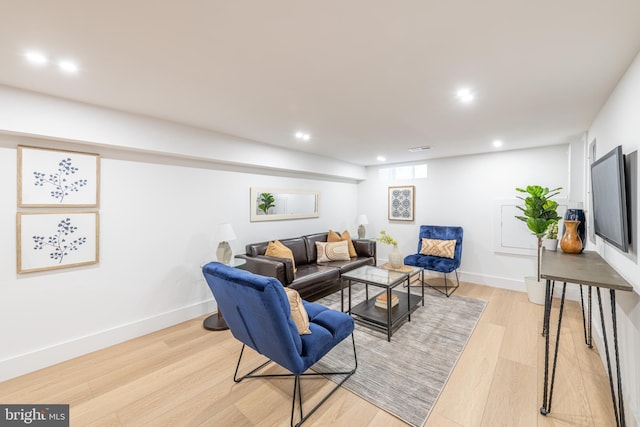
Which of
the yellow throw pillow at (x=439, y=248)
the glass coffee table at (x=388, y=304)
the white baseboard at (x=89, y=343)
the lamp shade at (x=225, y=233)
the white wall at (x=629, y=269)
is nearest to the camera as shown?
the white wall at (x=629, y=269)

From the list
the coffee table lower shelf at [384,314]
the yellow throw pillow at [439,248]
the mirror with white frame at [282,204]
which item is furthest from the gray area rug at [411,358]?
the mirror with white frame at [282,204]

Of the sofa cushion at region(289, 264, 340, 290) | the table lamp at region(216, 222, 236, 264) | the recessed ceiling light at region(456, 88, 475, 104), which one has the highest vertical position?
the recessed ceiling light at region(456, 88, 475, 104)

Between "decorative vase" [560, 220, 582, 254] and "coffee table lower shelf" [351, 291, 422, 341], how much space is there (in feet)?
5.40

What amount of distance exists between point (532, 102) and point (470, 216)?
2747 millimetres

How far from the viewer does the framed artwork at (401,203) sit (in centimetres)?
547

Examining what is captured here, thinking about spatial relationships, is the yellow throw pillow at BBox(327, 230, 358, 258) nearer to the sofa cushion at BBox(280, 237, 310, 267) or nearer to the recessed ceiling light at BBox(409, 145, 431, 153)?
the sofa cushion at BBox(280, 237, 310, 267)

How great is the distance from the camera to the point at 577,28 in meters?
1.40

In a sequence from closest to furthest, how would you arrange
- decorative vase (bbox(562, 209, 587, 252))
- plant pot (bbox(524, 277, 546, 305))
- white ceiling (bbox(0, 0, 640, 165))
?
white ceiling (bbox(0, 0, 640, 165))
decorative vase (bbox(562, 209, 587, 252))
plant pot (bbox(524, 277, 546, 305))

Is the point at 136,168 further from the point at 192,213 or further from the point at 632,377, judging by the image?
the point at 632,377

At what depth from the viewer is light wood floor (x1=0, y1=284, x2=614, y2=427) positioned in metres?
1.81

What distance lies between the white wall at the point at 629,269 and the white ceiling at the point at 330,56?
0.15m

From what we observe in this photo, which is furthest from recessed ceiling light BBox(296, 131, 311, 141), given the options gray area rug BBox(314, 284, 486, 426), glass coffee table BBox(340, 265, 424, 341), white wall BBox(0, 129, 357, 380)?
gray area rug BBox(314, 284, 486, 426)

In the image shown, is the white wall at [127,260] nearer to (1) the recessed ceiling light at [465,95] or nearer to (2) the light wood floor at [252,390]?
(2) the light wood floor at [252,390]

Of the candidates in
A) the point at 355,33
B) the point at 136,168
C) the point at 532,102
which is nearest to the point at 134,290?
the point at 136,168
